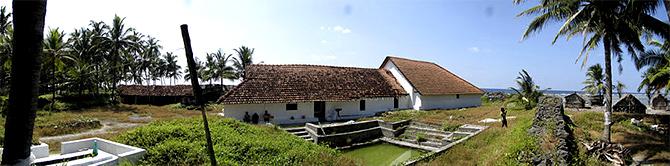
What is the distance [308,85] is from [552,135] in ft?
43.0

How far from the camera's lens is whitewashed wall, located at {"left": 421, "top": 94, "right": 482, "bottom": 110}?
2378cm

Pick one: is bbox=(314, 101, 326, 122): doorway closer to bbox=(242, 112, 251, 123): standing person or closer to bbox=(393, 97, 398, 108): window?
bbox=(242, 112, 251, 123): standing person

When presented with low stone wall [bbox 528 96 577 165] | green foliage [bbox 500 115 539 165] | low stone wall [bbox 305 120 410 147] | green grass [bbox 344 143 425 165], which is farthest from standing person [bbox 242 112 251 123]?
low stone wall [bbox 528 96 577 165]

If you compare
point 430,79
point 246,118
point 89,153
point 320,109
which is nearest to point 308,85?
point 320,109

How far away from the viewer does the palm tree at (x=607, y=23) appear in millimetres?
10008

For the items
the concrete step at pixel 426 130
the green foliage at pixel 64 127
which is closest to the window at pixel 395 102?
the concrete step at pixel 426 130

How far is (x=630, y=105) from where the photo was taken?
21766mm

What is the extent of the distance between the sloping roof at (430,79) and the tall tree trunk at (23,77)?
21489mm

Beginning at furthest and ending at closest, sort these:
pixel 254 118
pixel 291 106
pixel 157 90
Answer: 1. pixel 157 90
2. pixel 291 106
3. pixel 254 118

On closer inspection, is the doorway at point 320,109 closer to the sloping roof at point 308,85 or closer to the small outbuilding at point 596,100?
the sloping roof at point 308,85

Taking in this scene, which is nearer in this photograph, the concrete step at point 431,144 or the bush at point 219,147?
the bush at point 219,147

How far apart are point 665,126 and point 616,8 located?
5674 millimetres

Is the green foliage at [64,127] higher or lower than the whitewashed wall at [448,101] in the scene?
lower

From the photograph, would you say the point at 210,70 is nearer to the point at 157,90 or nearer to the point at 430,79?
the point at 157,90
